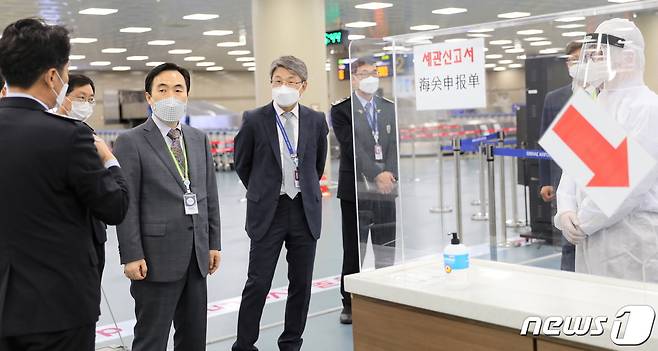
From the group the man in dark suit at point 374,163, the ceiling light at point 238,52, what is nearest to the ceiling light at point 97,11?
the ceiling light at point 238,52

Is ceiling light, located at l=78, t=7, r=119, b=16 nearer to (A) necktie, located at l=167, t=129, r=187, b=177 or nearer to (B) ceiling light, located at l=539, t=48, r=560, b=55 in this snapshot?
(A) necktie, located at l=167, t=129, r=187, b=177

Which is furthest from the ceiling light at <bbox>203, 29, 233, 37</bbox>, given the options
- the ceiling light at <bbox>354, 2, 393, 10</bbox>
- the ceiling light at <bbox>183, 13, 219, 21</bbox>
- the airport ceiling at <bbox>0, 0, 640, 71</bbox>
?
the ceiling light at <bbox>354, 2, 393, 10</bbox>

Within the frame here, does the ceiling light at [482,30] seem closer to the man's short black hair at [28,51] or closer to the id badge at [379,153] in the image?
the id badge at [379,153]

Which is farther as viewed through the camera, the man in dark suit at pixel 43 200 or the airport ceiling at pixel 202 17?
the airport ceiling at pixel 202 17

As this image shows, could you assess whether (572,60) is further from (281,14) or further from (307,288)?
(281,14)

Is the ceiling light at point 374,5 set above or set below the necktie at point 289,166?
above

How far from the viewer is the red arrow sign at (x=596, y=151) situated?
1.99 metres

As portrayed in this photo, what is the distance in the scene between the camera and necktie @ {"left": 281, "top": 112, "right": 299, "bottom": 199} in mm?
3882

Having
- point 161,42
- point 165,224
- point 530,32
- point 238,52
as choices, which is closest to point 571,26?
point 530,32

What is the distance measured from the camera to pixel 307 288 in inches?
156

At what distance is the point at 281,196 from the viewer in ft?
12.7

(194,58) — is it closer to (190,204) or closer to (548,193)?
(190,204)

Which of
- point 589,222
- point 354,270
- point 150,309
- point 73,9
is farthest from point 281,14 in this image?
point 589,222

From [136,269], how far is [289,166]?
3.92 feet
